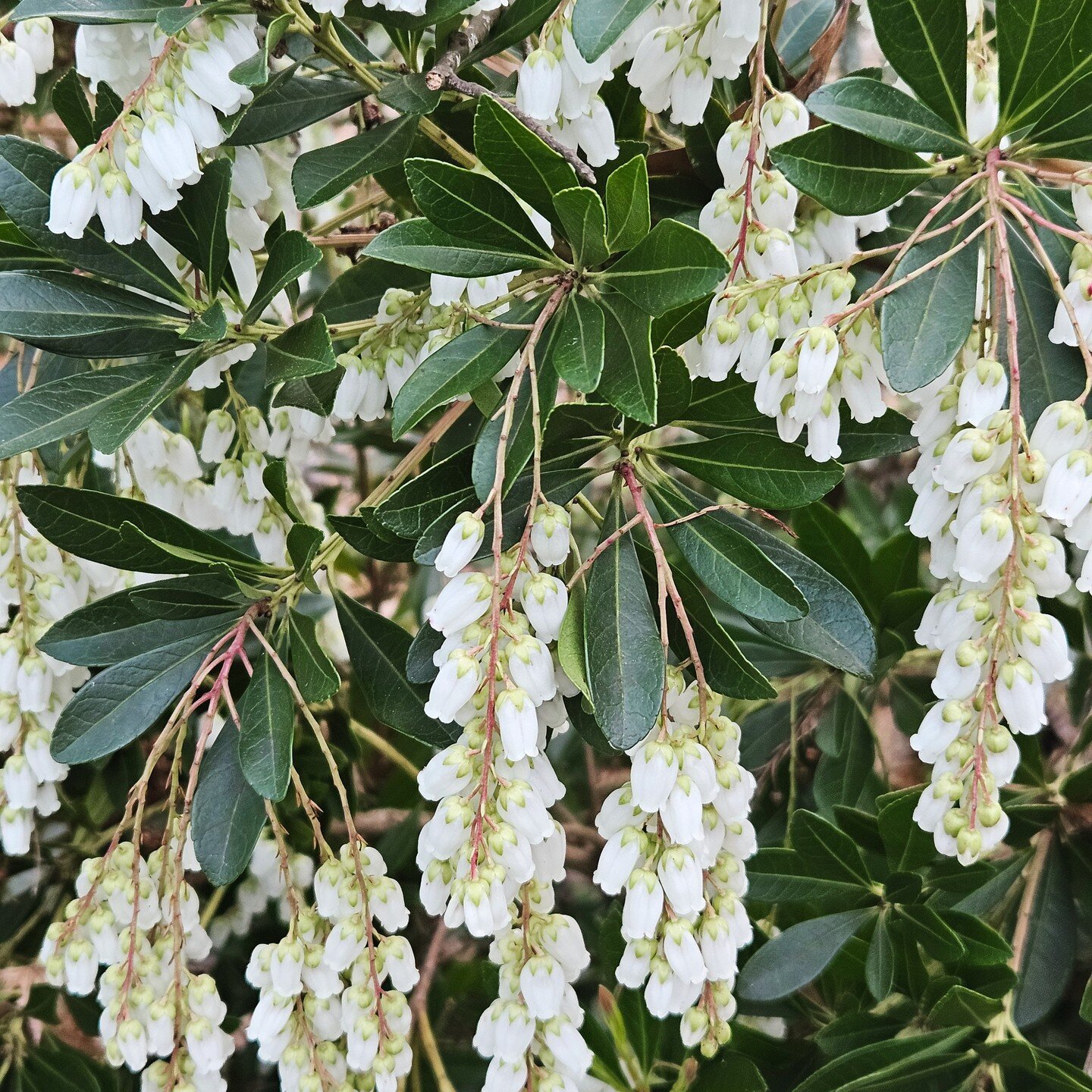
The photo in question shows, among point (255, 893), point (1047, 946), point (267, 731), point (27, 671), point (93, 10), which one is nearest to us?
point (93, 10)

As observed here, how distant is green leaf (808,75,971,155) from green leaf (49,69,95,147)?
61 cm

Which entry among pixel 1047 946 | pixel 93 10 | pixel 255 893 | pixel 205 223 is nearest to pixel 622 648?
pixel 205 223

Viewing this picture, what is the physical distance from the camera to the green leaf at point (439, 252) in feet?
2.75

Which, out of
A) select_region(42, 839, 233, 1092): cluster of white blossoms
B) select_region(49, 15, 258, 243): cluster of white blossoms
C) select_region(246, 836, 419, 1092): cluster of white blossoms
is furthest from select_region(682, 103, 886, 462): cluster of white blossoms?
select_region(42, 839, 233, 1092): cluster of white blossoms

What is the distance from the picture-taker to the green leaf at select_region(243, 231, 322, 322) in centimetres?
90

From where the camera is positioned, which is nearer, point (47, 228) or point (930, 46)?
point (930, 46)

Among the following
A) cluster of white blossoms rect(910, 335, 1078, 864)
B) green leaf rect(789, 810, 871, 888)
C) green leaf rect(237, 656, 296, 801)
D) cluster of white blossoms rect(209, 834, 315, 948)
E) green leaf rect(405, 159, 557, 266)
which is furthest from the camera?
cluster of white blossoms rect(209, 834, 315, 948)

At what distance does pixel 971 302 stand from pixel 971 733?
0.31 meters

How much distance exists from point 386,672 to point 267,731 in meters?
0.14

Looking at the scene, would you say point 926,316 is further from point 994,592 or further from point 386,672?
point 386,672

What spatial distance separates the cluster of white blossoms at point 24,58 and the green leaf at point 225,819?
646 mm

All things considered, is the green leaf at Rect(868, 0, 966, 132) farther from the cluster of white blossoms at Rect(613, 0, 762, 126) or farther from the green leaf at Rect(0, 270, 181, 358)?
the green leaf at Rect(0, 270, 181, 358)

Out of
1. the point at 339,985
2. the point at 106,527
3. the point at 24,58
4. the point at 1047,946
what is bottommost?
the point at 1047,946

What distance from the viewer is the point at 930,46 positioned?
811 mm
